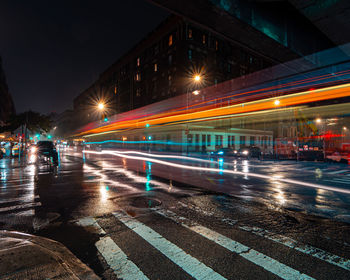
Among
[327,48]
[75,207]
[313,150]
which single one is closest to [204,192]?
[75,207]

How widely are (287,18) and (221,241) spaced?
30.9ft

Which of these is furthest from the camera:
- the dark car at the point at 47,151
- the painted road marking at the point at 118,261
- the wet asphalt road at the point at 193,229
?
the dark car at the point at 47,151

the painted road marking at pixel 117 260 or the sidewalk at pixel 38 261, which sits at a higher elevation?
the sidewalk at pixel 38 261

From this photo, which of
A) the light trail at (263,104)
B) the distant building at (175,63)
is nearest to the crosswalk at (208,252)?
the light trail at (263,104)

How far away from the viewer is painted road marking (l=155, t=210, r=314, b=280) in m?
3.03

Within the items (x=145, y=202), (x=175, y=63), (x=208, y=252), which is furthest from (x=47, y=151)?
(x=175, y=63)

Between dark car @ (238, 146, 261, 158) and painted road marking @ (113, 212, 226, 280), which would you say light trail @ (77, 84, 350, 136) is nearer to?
dark car @ (238, 146, 261, 158)

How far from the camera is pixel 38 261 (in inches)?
121

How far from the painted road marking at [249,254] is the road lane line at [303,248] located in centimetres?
66

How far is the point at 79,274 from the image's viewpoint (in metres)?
2.94

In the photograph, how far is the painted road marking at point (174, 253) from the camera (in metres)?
3.03

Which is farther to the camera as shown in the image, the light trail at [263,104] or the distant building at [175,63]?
the distant building at [175,63]

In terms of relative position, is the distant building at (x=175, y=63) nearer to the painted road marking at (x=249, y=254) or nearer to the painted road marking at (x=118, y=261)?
the painted road marking at (x=249, y=254)

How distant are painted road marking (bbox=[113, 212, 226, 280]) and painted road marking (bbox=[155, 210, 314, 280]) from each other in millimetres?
702
